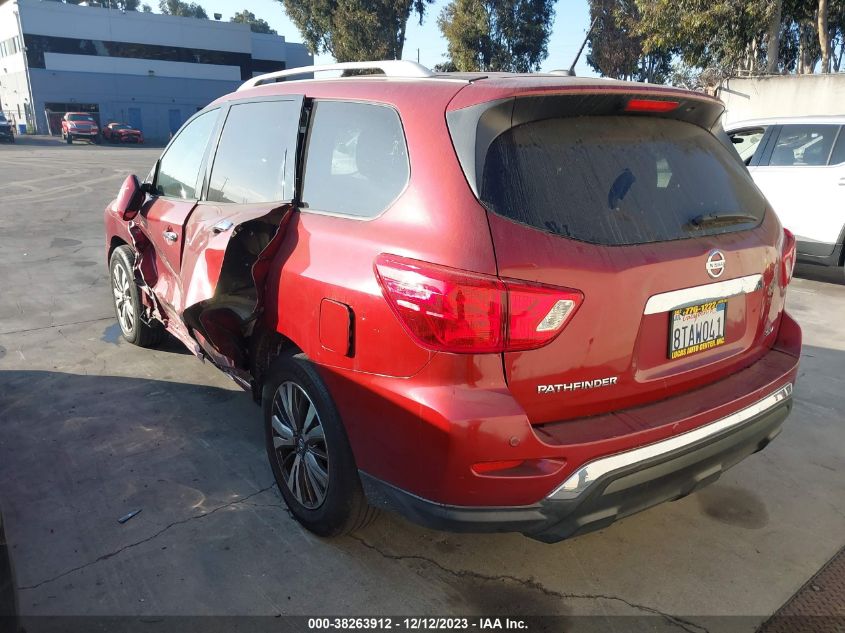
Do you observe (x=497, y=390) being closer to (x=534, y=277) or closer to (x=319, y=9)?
(x=534, y=277)

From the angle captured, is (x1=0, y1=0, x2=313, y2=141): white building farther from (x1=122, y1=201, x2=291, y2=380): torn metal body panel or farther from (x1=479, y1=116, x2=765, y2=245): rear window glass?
(x1=479, y1=116, x2=765, y2=245): rear window glass

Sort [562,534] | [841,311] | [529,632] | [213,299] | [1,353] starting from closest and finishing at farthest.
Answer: [562,534], [529,632], [213,299], [1,353], [841,311]

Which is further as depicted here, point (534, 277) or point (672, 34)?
point (672, 34)

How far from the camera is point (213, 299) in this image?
3.21 m

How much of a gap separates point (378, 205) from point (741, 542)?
7.03 feet

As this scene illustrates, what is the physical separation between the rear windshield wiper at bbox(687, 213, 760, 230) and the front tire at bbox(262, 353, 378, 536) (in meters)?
1.53

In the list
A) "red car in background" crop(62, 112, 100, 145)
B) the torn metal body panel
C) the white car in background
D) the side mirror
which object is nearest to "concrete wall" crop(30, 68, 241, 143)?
"red car in background" crop(62, 112, 100, 145)

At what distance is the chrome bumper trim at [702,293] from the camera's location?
2.30 m

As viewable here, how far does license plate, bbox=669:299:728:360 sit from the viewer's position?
2.38 metres

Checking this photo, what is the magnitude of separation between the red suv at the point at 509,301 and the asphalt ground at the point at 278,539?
0.30 meters

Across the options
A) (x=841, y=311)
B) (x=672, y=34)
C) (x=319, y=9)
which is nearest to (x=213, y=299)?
(x=841, y=311)

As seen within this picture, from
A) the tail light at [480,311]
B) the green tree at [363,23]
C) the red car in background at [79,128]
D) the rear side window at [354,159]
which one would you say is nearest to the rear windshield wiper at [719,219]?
the tail light at [480,311]

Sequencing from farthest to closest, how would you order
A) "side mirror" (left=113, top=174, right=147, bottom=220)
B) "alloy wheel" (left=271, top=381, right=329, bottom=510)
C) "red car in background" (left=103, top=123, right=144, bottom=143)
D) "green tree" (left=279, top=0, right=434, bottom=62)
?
1. "red car in background" (left=103, top=123, right=144, bottom=143)
2. "green tree" (left=279, top=0, right=434, bottom=62)
3. "side mirror" (left=113, top=174, right=147, bottom=220)
4. "alloy wheel" (left=271, top=381, right=329, bottom=510)

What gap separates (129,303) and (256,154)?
7.60 feet
